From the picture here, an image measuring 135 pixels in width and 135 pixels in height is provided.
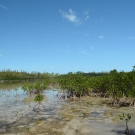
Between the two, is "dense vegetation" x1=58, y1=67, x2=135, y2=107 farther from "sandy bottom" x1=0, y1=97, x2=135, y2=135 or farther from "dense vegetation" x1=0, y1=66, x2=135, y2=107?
"sandy bottom" x1=0, y1=97, x2=135, y2=135

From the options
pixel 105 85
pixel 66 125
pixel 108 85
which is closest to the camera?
pixel 66 125

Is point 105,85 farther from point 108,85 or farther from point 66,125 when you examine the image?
point 66,125

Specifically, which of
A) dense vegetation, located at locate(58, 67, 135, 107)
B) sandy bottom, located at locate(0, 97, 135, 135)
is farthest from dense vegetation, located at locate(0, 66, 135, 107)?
sandy bottom, located at locate(0, 97, 135, 135)

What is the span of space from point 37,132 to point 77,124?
2596 millimetres

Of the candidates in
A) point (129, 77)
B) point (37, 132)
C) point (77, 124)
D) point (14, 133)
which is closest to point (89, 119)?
point (77, 124)

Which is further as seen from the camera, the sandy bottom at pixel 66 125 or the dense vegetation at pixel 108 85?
the dense vegetation at pixel 108 85

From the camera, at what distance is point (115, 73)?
19.4m

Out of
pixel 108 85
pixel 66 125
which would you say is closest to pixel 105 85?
pixel 108 85

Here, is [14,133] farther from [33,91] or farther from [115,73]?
[33,91]

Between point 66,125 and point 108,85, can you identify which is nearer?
point 66,125

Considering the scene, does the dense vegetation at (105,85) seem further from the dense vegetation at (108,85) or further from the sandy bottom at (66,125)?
the sandy bottom at (66,125)

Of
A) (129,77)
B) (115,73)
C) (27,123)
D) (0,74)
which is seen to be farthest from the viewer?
(0,74)

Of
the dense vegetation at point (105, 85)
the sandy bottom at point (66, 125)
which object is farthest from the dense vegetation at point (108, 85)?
the sandy bottom at point (66, 125)

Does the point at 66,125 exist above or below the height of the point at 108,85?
below
